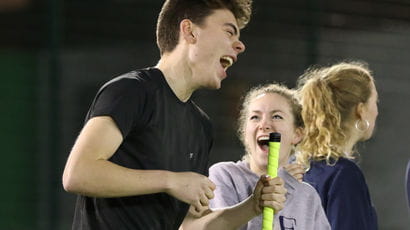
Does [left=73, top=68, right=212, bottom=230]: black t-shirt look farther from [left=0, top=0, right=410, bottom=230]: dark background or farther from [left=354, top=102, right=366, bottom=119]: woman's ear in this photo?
[left=0, top=0, right=410, bottom=230]: dark background

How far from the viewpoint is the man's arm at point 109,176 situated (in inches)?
116

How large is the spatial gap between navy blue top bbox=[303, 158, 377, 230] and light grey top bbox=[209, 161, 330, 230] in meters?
0.17

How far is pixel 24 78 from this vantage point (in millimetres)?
6910

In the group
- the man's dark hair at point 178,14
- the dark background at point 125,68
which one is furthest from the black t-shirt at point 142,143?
the dark background at point 125,68

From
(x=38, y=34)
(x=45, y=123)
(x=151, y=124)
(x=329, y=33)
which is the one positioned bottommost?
(x=151, y=124)

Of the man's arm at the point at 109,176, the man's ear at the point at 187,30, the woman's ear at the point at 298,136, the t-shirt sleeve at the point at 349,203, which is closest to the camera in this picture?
the man's arm at the point at 109,176

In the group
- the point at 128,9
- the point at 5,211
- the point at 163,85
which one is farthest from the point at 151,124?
the point at 128,9

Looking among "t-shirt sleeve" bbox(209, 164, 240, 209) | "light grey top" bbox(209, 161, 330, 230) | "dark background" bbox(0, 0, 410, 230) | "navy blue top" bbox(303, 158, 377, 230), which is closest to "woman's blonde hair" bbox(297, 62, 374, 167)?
"navy blue top" bbox(303, 158, 377, 230)

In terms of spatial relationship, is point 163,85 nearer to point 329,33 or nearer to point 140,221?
point 140,221

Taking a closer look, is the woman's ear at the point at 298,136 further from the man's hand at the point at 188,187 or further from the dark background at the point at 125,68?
the dark background at the point at 125,68

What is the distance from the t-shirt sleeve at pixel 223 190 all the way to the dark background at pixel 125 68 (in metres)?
3.00

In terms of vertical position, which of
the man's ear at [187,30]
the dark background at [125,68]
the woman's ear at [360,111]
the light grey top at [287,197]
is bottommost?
the light grey top at [287,197]

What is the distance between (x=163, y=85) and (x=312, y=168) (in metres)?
1.21

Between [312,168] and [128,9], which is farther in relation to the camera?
[128,9]
